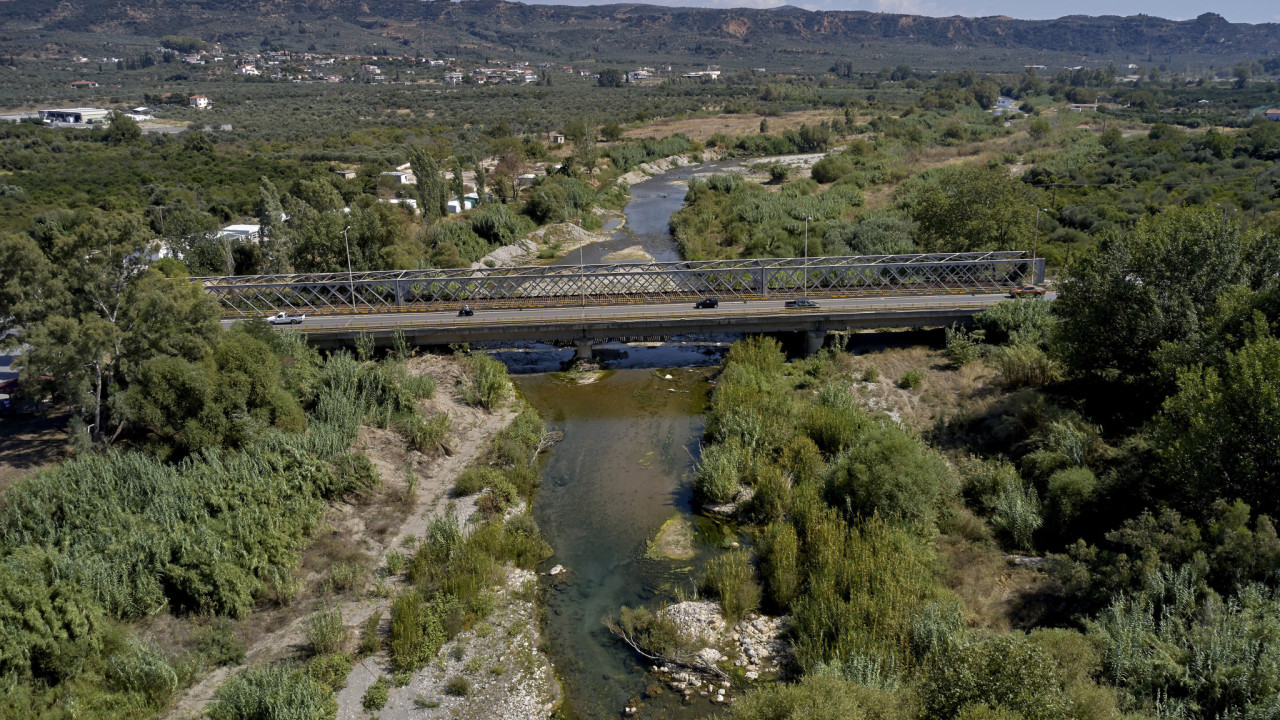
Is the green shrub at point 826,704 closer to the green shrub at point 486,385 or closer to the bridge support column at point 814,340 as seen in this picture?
the green shrub at point 486,385

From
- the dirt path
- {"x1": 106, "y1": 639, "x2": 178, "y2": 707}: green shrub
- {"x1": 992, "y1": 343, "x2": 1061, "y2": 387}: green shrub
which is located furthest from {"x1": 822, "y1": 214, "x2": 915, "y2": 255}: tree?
{"x1": 106, "y1": 639, "x2": 178, "y2": 707}: green shrub

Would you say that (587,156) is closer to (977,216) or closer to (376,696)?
(977,216)

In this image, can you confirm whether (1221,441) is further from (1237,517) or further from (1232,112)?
(1232,112)

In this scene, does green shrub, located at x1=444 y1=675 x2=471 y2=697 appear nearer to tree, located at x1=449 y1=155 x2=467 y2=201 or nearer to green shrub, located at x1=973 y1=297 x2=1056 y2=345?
green shrub, located at x1=973 y1=297 x2=1056 y2=345

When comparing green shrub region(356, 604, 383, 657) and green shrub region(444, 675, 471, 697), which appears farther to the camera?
green shrub region(356, 604, 383, 657)

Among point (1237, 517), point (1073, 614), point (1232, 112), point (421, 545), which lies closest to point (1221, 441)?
point (1237, 517)

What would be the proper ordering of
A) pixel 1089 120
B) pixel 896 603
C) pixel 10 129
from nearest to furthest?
1. pixel 896 603
2. pixel 10 129
3. pixel 1089 120
